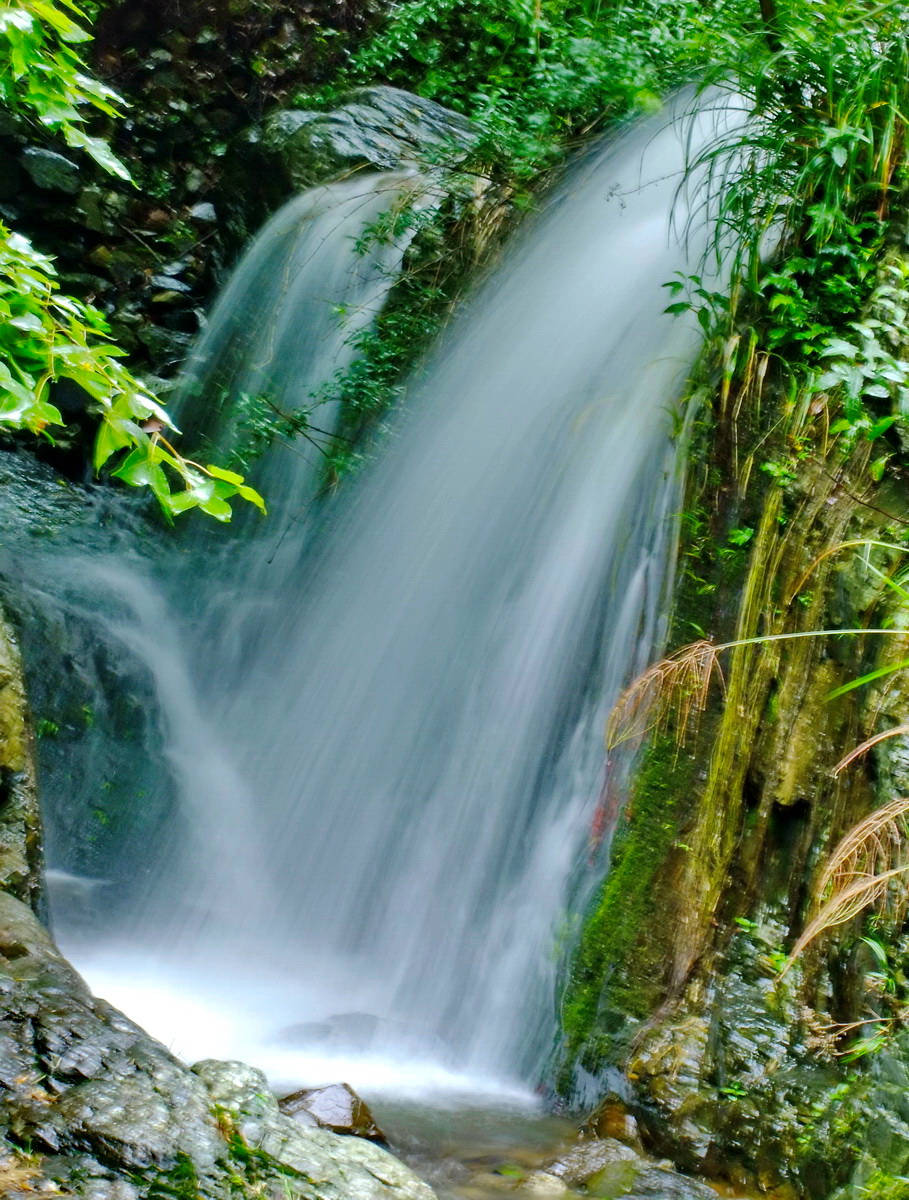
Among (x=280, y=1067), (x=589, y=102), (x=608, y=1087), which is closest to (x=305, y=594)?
(x=280, y=1067)

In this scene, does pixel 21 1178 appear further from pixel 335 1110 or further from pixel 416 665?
pixel 416 665

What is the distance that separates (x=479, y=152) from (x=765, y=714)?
4486 mm

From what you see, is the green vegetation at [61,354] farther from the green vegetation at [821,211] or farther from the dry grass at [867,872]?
the green vegetation at [821,211]

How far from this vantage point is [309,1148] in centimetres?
203

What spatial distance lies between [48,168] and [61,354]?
20.9ft

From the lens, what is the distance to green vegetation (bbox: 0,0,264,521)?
1738 mm

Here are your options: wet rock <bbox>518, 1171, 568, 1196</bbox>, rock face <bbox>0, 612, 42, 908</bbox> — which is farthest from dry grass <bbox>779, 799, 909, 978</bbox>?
rock face <bbox>0, 612, 42, 908</bbox>

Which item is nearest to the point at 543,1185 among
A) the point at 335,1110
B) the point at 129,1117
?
the point at 335,1110

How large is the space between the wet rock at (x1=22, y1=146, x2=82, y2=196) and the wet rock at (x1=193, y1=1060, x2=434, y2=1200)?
22.2 feet

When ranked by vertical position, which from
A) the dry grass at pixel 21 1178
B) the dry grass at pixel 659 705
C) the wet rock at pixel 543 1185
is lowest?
the wet rock at pixel 543 1185

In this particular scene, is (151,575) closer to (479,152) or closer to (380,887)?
(380,887)

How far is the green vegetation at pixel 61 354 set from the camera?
174 centimetres

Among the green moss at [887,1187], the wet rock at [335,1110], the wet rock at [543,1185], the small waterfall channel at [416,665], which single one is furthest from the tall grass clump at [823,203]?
the wet rock at [335,1110]

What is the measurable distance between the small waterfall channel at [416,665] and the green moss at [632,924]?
119 millimetres
